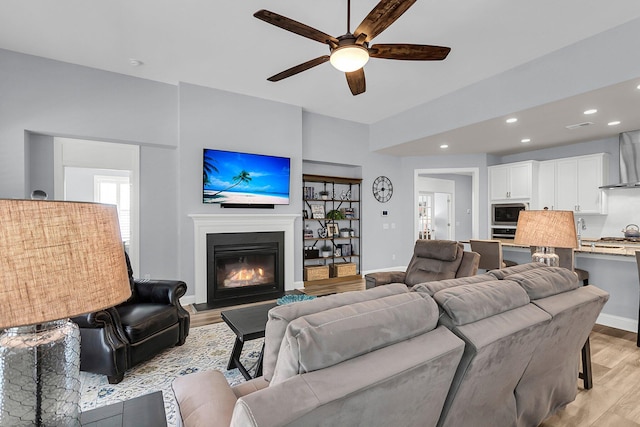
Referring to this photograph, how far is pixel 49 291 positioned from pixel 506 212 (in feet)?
22.6

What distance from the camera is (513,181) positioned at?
19.9ft

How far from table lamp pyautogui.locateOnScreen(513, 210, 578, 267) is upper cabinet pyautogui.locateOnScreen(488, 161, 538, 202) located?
4.06 m

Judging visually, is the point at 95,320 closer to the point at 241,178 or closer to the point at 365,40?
the point at 241,178

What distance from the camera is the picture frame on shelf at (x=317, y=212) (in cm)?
575

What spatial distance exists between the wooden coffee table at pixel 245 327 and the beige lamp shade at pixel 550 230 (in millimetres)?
2177

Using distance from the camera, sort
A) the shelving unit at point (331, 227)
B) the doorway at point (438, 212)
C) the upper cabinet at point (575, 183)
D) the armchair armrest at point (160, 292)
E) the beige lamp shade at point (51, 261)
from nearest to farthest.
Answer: the beige lamp shade at point (51, 261)
the armchair armrest at point (160, 292)
the upper cabinet at point (575, 183)
the shelving unit at point (331, 227)
the doorway at point (438, 212)

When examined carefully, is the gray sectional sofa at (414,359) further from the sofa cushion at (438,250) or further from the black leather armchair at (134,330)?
the sofa cushion at (438,250)

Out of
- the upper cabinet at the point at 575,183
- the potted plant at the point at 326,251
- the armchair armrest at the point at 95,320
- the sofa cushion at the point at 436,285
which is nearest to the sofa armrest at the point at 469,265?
A: the sofa cushion at the point at 436,285

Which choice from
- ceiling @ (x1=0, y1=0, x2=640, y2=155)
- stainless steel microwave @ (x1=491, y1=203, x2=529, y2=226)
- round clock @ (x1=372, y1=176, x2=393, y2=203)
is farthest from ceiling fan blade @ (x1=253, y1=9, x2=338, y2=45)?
stainless steel microwave @ (x1=491, y1=203, x2=529, y2=226)

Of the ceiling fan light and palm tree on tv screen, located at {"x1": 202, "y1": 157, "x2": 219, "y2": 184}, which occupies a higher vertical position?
the ceiling fan light

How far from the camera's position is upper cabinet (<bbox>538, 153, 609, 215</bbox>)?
208 inches

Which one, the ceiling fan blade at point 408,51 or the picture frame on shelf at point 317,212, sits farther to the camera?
the picture frame on shelf at point 317,212

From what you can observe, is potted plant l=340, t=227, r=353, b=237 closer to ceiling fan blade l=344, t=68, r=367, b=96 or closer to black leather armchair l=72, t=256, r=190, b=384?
ceiling fan blade l=344, t=68, r=367, b=96

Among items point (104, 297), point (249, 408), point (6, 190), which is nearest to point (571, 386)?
point (249, 408)
